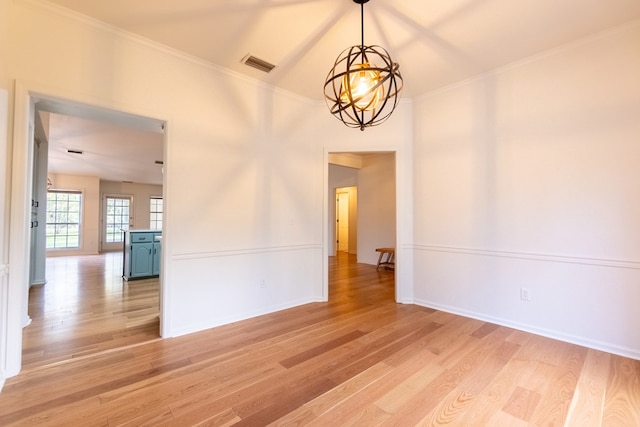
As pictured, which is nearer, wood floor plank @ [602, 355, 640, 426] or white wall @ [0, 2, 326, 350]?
wood floor plank @ [602, 355, 640, 426]

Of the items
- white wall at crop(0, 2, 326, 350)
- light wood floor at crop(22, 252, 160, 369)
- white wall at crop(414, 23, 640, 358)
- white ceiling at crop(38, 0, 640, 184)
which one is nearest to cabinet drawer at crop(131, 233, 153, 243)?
light wood floor at crop(22, 252, 160, 369)

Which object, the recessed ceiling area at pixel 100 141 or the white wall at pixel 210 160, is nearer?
the white wall at pixel 210 160

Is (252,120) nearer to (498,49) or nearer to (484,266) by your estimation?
(498,49)

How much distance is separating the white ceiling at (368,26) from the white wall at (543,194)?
0.36 metres

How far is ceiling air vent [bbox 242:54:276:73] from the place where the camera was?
9.66ft

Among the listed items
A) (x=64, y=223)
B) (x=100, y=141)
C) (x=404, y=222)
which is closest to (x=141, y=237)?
(x=100, y=141)

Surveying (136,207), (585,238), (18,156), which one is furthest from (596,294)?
(136,207)

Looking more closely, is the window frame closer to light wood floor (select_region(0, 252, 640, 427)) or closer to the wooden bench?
light wood floor (select_region(0, 252, 640, 427))

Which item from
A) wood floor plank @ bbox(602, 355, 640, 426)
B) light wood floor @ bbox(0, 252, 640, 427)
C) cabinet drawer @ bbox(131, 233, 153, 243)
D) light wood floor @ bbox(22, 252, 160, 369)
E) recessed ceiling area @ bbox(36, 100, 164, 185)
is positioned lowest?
wood floor plank @ bbox(602, 355, 640, 426)

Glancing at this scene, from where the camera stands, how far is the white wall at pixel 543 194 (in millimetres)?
2455

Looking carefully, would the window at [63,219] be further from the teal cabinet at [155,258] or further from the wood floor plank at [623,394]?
the wood floor plank at [623,394]

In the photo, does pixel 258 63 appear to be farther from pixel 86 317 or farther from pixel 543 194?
pixel 86 317

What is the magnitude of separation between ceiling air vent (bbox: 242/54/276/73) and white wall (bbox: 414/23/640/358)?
81.2 inches

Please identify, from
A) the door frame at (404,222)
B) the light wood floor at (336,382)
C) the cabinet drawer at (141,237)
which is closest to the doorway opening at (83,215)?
the light wood floor at (336,382)
